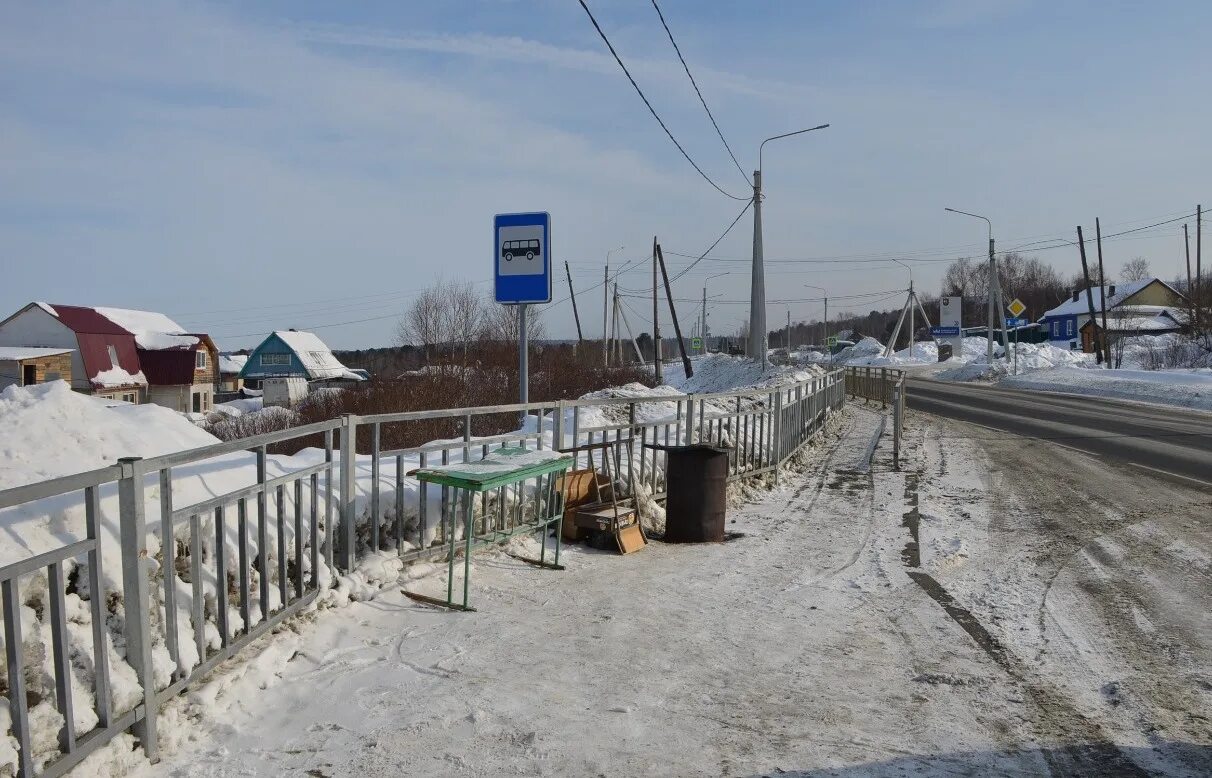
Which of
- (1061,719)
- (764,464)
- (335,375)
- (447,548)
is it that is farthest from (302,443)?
(335,375)

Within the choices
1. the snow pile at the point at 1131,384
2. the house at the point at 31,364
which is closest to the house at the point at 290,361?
the house at the point at 31,364

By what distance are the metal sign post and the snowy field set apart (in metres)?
2.73

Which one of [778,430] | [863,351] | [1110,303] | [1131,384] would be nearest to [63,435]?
[778,430]

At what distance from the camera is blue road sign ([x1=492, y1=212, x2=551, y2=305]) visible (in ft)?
27.6

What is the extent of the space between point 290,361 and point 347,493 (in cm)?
6548

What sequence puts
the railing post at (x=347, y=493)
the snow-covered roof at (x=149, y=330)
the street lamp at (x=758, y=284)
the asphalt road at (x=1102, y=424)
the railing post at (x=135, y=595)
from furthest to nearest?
the snow-covered roof at (x=149, y=330) → the street lamp at (x=758, y=284) → the asphalt road at (x=1102, y=424) → the railing post at (x=347, y=493) → the railing post at (x=135, y=595)

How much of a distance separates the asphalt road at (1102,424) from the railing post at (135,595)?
1228cm

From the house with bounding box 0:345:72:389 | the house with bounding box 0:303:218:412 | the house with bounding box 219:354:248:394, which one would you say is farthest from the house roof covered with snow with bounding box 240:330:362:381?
the house with bounding box 0:345:72:389

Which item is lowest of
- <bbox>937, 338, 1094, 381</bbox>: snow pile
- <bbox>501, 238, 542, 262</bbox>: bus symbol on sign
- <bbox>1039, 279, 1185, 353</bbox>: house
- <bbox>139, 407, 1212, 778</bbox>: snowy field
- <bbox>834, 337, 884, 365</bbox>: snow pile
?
<bbox>139, 407, 1212, 778</bbox>: snowy field

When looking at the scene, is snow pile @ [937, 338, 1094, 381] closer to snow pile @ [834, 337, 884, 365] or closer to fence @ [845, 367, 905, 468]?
fence @ [845, 367, 905, 468]

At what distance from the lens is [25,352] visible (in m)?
40.2

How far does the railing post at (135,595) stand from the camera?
333cm

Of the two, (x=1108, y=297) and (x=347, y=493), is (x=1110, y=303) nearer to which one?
(x=1108, y=297)

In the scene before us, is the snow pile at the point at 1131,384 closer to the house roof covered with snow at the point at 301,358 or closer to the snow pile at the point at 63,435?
the snow pile at the point at 63,435
